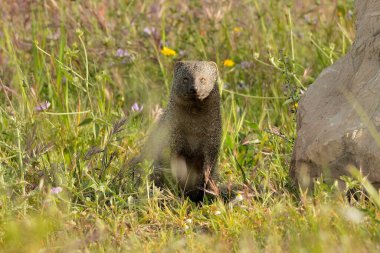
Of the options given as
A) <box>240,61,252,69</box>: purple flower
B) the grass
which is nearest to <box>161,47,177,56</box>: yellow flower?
the grass

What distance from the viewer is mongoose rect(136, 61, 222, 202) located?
150 inches

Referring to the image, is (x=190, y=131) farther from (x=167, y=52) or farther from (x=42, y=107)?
(x=167, y=52)

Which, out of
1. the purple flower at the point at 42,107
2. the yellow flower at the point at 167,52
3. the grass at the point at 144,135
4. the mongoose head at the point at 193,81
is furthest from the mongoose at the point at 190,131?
the yellow flower at the point at 167,52

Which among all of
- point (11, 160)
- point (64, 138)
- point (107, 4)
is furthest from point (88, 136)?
point (107, 4)

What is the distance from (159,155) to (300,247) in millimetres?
1464

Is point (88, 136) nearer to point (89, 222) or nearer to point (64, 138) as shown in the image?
point (64, 138)

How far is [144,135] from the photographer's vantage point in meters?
4.54

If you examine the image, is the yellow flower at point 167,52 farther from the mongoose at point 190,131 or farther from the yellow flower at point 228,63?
the mongoose at point 190,131

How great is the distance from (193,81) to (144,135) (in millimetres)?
895

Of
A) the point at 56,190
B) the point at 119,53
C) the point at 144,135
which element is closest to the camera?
the point at 56,190

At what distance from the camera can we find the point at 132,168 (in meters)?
3.87

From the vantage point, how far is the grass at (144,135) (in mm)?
2943

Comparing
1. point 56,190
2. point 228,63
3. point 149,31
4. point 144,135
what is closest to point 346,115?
point 56,190

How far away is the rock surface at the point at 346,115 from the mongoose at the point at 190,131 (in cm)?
44
